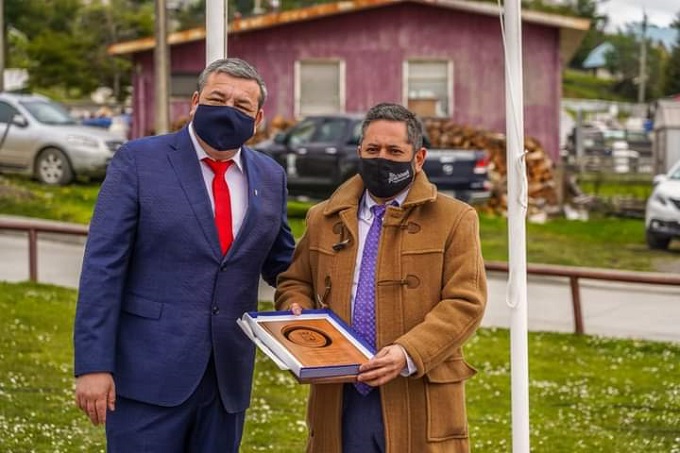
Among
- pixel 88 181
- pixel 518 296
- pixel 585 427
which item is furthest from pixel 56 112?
pixel 518 296

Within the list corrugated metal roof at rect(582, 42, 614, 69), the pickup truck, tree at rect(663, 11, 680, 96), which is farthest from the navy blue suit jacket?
corrugated metal roof at rect(582, 42, 614, 69)

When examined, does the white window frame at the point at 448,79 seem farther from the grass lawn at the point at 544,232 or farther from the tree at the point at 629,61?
the tree at the point at 629,61

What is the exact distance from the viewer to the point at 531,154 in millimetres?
28547

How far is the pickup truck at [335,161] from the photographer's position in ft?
76.7

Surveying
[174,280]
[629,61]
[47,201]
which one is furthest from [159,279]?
[629,61]

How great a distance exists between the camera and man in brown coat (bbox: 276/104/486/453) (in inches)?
179

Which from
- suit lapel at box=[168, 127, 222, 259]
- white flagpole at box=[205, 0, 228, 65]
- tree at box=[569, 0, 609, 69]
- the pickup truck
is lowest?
the pickup truck

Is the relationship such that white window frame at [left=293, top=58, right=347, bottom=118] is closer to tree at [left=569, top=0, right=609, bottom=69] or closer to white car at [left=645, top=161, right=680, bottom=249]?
white car at [left=645, top=161, right=680, bottom=249]

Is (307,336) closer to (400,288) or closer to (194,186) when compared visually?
(400,288)

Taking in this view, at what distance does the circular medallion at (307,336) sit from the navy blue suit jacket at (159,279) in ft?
0.76

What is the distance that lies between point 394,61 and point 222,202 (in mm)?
25063

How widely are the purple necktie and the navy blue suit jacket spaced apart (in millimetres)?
381

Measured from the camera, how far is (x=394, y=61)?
29.4m

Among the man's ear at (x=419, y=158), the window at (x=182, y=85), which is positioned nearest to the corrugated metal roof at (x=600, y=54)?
the window at (x=182, y=85)
